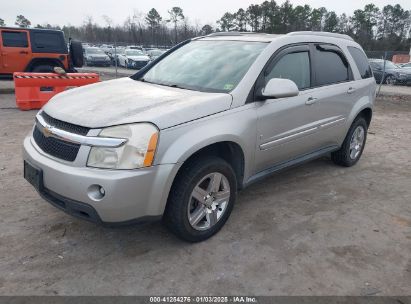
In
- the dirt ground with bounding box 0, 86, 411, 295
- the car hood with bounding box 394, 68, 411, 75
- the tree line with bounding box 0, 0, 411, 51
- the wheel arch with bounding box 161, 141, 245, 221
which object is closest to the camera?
the dirt ground with bounding box 0, 86, 411, 295

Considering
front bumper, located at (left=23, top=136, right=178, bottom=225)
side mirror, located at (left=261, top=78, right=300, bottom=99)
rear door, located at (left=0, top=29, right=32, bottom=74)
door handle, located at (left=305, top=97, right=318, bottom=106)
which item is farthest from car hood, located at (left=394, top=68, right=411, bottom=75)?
front bumper, located at (left=23, top=136, right=178, bottom=225)

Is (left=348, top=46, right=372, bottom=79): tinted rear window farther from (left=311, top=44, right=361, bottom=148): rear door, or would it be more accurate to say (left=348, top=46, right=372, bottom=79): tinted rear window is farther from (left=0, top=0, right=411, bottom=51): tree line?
(left=0, top=0, right=411, bottom=51): tree line

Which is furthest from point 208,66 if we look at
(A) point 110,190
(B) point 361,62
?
(B) point 361,62

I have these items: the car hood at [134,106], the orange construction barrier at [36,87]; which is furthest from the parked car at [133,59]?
the car hood at [134,106]

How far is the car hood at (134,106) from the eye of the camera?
2.73 metres

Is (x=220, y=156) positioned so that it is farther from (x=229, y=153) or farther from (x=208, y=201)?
(x=208, y=201)

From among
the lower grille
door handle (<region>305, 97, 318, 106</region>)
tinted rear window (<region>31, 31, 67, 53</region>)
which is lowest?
the lower grille

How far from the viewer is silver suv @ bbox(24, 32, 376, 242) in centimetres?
262

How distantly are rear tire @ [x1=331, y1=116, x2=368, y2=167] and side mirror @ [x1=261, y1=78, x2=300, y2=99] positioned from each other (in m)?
2.08

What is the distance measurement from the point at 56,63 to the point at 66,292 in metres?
10.6

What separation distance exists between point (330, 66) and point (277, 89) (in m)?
1.55

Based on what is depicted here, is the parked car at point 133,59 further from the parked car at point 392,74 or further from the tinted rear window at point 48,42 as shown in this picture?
the parked car at point 392,74

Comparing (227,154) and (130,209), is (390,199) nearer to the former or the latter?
(227,154)

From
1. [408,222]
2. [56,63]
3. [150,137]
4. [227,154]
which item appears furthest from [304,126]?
[56,63]
